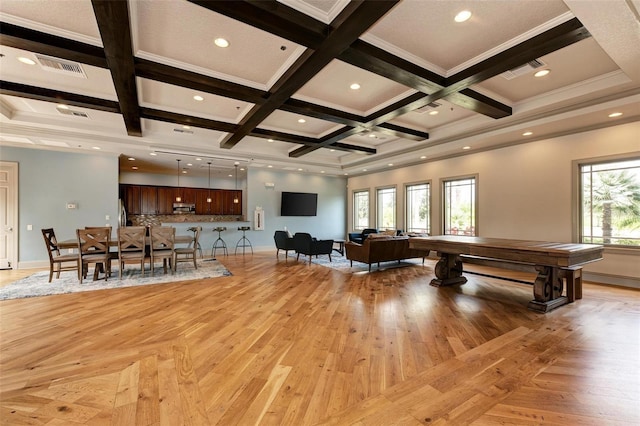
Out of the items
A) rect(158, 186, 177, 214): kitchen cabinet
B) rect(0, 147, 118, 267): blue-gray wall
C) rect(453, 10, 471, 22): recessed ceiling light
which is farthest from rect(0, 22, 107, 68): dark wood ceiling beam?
rect(158, 186, 177, 214): kitchen cabinet

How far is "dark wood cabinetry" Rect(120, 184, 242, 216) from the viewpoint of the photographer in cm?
1030

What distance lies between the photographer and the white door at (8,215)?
6.06 meters

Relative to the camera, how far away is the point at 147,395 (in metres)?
1.85

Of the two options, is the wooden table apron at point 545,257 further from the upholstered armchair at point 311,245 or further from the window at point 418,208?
the window at point 418,208

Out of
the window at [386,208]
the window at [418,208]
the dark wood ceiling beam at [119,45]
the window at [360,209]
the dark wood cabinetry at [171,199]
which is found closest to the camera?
the dark wood ceiling beam at [119,45]

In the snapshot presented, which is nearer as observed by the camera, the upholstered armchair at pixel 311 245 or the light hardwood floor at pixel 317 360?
the light hardwood floor at pixel 317 360

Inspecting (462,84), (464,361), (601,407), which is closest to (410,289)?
(464,361)

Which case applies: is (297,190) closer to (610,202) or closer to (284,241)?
(284,241)

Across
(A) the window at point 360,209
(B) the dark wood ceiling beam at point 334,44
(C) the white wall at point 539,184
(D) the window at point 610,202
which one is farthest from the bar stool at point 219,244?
(D) the window at point 610,202

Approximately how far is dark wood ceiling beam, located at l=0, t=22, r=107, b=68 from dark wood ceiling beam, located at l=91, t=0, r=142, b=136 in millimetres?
182

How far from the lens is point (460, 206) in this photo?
7434 millimetres

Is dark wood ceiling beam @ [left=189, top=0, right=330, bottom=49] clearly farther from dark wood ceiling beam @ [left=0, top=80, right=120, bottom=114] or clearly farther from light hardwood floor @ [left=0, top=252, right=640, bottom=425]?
dark wood ceiling beam @ [left=0, top=80, right=120, bottom=114]

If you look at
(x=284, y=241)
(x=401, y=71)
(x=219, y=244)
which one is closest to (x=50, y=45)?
(x=401, y=71)

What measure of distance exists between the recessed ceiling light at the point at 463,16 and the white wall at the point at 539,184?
4.29 m
